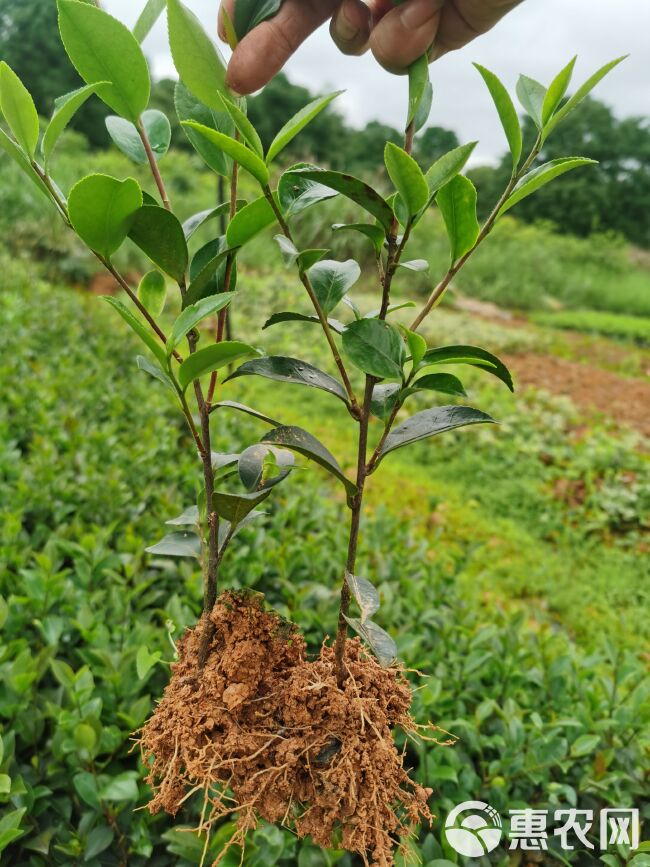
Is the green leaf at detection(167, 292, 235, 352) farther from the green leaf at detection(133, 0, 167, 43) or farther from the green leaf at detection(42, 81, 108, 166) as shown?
the green leaf at detection(133, 0, 167, 43)

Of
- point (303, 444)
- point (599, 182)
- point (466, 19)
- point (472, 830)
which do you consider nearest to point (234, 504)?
point (303, 444)

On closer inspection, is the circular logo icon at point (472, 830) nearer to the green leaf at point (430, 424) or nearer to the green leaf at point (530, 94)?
the green leaf at point (430, 424)

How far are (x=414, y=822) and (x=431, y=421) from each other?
1.60 feet

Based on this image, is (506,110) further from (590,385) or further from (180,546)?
(590,385)

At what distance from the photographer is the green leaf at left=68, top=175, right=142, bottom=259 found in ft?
2.11

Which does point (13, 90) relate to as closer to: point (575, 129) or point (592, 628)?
point (592, 628)

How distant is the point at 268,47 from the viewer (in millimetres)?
718

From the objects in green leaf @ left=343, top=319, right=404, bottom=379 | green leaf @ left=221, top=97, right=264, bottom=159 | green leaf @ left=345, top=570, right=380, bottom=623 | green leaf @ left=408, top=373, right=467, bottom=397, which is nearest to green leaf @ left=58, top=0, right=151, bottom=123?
green leaf @ left=221, top=97, right=264, bottom=159

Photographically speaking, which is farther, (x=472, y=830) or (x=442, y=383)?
(x=472, y=830)

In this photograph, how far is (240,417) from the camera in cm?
288

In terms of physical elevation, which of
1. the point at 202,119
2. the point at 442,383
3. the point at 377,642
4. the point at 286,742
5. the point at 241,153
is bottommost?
the point at 286,742

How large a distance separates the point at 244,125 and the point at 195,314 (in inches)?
7.6

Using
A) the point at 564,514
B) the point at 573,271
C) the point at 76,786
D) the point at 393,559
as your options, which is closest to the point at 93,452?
the point at 393,559

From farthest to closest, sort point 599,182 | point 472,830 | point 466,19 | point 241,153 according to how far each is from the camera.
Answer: point 599,182 < point 472,830 < point 466,19 < point 241,153
